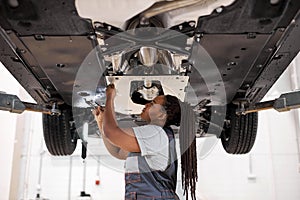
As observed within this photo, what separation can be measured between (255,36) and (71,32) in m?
0.68

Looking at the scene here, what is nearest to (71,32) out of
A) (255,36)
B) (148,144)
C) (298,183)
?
(148,144)

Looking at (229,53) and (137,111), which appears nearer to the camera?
(229,53)

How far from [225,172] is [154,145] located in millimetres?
3259

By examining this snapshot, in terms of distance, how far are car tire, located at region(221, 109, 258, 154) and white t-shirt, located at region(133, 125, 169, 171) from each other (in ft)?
2.77

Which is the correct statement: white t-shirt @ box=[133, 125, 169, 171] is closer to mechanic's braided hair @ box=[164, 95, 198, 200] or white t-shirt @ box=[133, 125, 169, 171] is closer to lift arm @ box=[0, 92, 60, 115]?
mechanic's braided hair @ box=[164, 95, 198, 200]

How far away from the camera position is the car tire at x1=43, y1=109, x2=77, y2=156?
2.23 meters

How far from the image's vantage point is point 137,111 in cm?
206

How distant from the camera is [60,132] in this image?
89.8 inches

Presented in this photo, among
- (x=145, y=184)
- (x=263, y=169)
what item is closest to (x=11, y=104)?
(x=145, y=184)

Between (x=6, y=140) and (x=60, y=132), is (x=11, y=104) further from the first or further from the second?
(x=6, y=140)

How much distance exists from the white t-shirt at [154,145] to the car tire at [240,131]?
0.84 metres

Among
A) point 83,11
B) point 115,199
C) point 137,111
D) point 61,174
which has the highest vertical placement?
point 83,11

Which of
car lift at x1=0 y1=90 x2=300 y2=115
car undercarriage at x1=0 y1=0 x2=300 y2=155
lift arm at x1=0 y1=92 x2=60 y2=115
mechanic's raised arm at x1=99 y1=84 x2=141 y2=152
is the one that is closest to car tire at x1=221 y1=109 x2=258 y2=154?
car undercarriage at x1=0 y1=0 x2=300 y2=155

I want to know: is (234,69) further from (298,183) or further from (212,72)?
(298,183)
